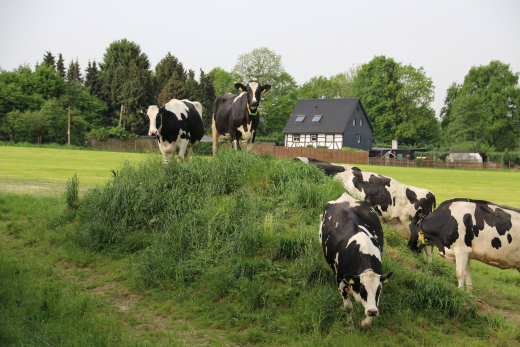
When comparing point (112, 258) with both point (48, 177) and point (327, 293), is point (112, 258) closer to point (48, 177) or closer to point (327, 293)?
point (327, 293)

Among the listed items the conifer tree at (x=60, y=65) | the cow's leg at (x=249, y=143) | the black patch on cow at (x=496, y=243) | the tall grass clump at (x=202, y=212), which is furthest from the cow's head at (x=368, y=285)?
the conifer tree at (x=60, y=65)

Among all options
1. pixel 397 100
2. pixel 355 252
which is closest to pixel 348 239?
pixel 355 252

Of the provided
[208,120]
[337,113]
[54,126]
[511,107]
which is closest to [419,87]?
[511,107]

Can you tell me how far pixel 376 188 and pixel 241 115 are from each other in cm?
426

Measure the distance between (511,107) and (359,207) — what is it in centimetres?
7663

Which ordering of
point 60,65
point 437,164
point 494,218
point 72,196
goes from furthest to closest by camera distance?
point 60,65 → point 437,164 → point 72,196 → point 494,218

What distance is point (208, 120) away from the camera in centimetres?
6262

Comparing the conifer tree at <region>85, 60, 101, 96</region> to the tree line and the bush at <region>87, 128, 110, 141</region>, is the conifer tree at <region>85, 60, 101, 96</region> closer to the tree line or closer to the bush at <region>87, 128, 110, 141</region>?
the tree line

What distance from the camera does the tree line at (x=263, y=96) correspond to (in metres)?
58.3

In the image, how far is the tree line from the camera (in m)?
58.3

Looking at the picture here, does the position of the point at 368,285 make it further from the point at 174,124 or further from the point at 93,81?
the point at 93,81

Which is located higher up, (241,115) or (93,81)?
(93,81)

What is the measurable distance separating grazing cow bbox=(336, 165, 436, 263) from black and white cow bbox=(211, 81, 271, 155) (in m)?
2.91

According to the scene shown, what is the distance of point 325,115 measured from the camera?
6081 centimetres
